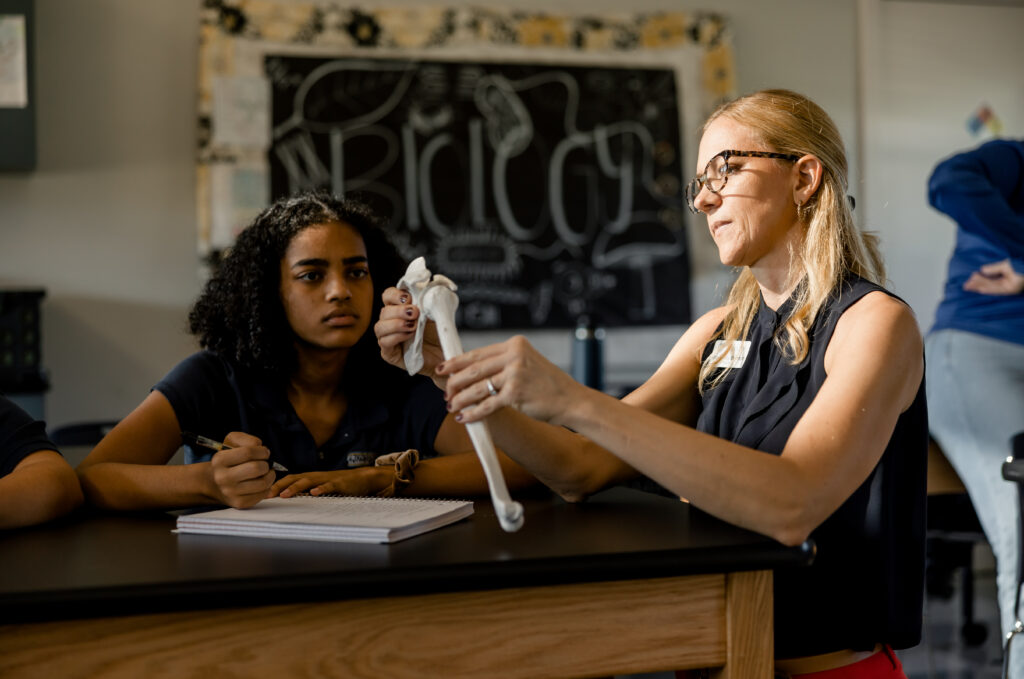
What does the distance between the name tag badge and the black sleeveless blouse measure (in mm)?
121

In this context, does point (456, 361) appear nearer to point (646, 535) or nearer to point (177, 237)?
point (646, 535)

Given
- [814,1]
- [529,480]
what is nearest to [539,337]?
[814,1]

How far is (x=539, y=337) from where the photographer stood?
4105 mm

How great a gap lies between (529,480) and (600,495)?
14 centimetres

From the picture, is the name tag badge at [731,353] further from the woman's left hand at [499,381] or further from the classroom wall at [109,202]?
the classroom wall at [109,202]

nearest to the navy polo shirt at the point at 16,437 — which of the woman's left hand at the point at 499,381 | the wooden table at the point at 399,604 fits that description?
the wooden table at the point at 399,604

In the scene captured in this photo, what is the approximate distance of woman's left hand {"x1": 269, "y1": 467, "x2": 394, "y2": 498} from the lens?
4.83 feet

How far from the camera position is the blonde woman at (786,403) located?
1.14 metres

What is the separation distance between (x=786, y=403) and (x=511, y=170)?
282 centimetres

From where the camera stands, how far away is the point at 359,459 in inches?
71.2

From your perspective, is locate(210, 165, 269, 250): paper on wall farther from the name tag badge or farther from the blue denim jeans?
the name tag badge

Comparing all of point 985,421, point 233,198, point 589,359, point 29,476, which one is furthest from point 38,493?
point 233,198

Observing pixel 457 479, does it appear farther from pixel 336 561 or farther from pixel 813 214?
pixel 813 214

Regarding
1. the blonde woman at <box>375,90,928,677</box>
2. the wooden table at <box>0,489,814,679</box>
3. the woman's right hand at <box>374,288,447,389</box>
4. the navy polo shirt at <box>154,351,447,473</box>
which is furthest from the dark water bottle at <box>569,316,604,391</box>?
the wooden table at <box>0,489,814,679</box>
